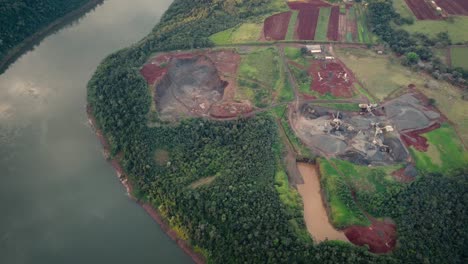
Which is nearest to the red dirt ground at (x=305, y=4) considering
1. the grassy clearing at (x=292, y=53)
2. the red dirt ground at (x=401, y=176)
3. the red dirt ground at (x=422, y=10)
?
the grassy clearing at (x=292, y=53)

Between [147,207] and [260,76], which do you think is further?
[260,76]

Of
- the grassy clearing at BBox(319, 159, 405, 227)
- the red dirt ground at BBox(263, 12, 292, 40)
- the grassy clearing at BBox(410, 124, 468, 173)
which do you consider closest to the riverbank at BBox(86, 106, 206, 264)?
the grassy clearing at BBox(319, 159, 405, 227)

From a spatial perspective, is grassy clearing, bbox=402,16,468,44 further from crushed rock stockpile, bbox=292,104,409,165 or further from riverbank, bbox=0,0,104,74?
riverbank, bbox=0,0,104,74

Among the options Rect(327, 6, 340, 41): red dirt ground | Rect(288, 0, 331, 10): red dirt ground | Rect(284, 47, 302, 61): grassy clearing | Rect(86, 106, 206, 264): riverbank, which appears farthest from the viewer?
Rect(288, 0, 331, 10): red dirt ground

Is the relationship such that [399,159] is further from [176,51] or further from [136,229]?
[176,51]

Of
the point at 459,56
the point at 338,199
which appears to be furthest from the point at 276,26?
the point at 338,199

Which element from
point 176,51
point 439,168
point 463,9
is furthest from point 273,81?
point 463,9

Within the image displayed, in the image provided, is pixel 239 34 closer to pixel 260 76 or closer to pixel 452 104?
pixel 260 76
